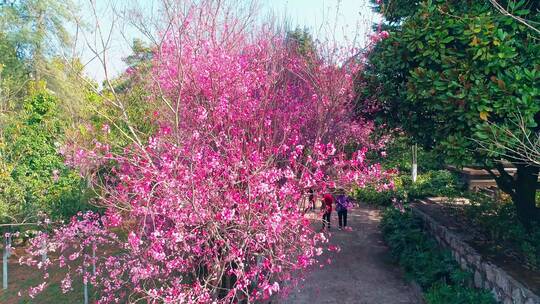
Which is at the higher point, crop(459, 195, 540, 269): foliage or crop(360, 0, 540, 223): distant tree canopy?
crop(360, 0, 540, 223): distant tree canopy

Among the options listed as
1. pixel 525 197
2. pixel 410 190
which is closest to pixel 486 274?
pixel 525 197

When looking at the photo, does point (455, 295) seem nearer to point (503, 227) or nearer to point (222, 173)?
point (503, 227)

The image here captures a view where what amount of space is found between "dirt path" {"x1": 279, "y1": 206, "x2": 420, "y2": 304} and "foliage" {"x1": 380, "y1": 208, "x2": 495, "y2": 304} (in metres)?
0.30

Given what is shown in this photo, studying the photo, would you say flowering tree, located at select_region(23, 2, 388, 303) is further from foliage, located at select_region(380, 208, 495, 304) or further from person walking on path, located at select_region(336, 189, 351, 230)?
foliage, located at select_region(380, 208, 495, 304)

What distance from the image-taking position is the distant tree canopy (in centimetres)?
→ 400

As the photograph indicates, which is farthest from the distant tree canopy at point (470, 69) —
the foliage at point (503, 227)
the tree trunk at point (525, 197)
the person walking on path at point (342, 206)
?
the person walking on path at point (342, 206)

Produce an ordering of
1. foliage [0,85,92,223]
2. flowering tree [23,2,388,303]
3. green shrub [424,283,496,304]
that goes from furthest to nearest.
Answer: foliage [0,85,92,223]
green shrub [424,283,496,304]
flowering tree [23,2,388,303]

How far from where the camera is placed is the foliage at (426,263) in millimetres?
5184

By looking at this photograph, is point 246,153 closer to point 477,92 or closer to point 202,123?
point 202,123

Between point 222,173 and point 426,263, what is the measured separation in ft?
13.7

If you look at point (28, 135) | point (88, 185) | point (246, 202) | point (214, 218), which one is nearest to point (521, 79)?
point (246, 202)

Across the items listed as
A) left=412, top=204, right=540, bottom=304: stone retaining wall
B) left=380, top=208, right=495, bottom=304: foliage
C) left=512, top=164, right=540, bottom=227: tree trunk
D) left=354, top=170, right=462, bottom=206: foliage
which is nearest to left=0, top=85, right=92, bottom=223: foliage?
left=380, top=208, right=495, bottom=304: foliage

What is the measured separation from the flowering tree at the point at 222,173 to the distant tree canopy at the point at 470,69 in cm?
135

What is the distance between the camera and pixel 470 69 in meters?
4.33
